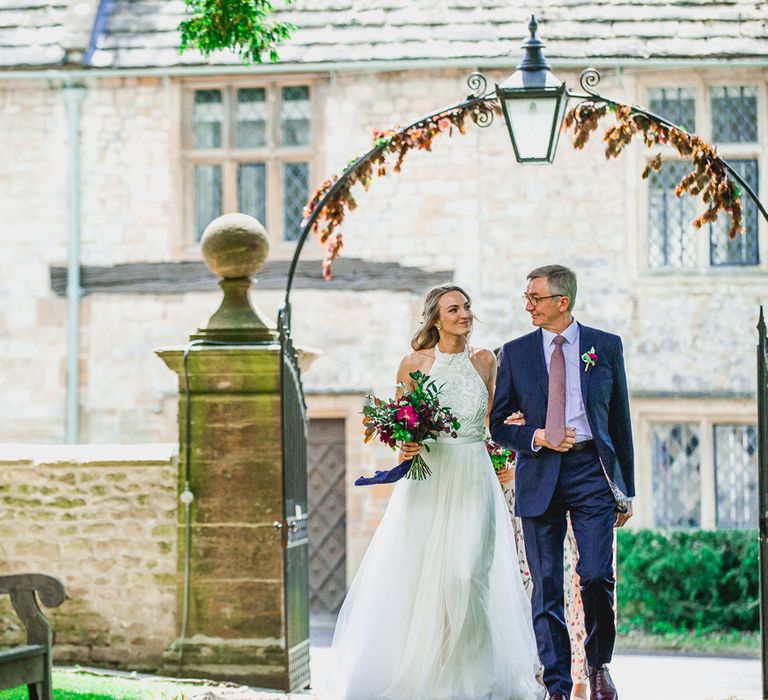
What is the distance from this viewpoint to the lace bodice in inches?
299

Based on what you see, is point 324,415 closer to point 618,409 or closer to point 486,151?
point 486,151

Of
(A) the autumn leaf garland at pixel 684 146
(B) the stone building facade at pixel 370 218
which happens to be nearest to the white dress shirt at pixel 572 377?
(A) the autumn leaf garland at pixel 684 146

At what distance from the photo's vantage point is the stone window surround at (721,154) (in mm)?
14141

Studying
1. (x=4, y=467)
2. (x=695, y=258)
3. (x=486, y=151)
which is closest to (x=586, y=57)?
(x=486, y=151)

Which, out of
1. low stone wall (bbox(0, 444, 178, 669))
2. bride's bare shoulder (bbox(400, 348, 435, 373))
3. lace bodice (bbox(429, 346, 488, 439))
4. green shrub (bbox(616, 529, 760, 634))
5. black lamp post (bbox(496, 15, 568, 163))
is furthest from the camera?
green shrub (bbox(616, 529, 760, 634))

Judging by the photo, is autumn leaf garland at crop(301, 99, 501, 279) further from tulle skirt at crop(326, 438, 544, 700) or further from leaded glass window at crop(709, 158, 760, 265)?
leaded glass window at crop(709, 158, 760, 265)

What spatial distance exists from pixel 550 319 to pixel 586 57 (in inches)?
298

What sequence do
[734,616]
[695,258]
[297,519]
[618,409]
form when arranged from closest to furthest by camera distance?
[618,409], [297,519], [734,616], [695,258]

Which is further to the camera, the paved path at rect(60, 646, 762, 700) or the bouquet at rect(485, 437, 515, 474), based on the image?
the paved path at rect(60, 646, 762, 700)

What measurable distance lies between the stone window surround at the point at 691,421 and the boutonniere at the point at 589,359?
24.0 ft

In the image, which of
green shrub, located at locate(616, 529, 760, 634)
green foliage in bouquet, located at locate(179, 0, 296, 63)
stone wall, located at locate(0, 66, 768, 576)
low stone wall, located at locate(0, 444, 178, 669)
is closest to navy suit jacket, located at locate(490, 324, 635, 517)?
low stone wall, located at locate(0, 444, 178, 669)

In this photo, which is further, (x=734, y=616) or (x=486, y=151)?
(x=486, y=151)

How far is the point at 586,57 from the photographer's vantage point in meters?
13.9

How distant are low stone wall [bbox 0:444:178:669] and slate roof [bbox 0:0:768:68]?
6.33 meters
